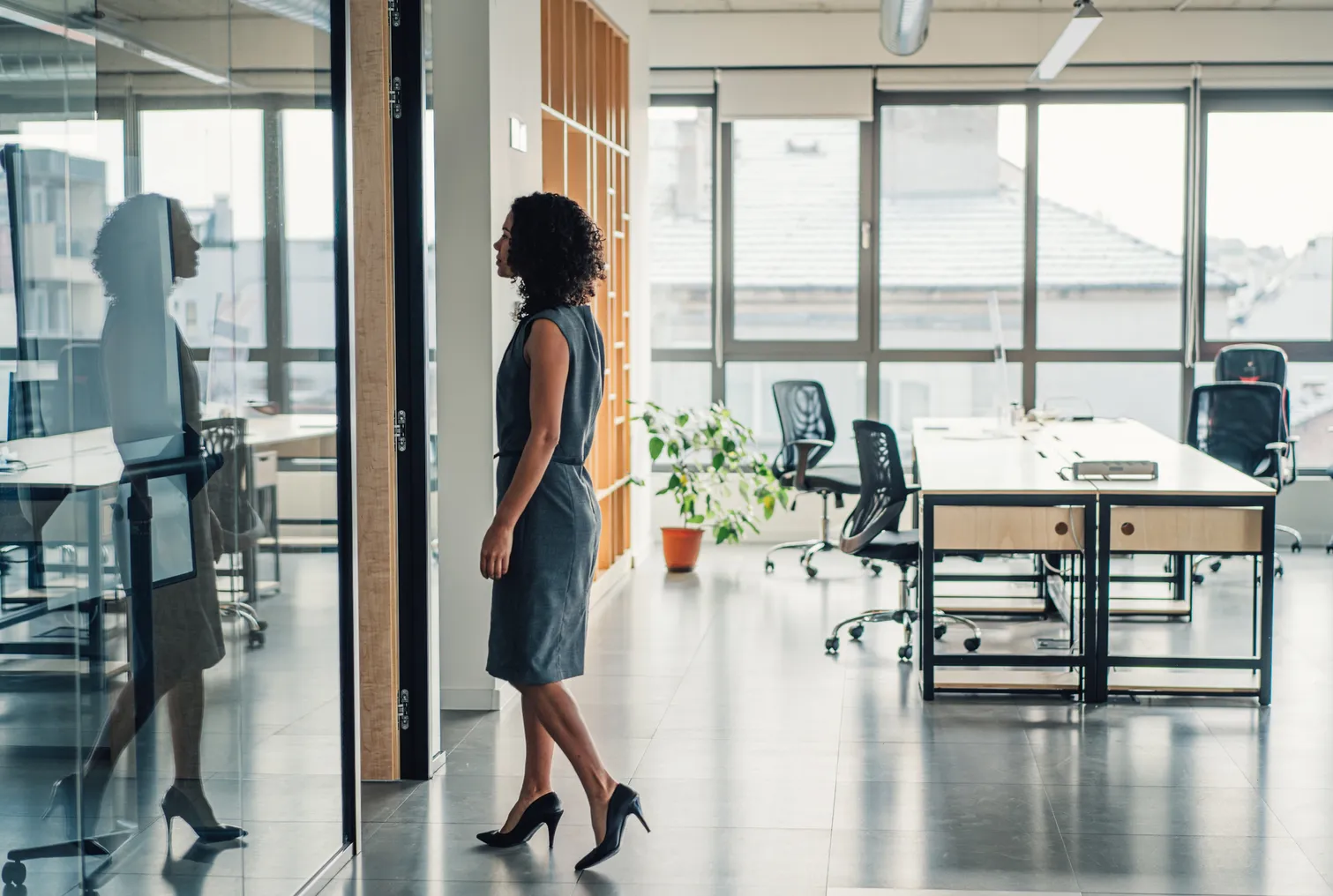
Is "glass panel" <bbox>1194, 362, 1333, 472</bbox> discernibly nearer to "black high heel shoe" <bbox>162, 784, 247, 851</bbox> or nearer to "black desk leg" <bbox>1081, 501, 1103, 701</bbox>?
"black desk leg" <bbox>1081, 501, 1103, 701</bbox>

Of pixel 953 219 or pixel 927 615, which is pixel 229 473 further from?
pixel 953 219

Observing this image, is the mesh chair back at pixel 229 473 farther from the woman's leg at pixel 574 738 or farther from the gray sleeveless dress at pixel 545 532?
the woman's leg at pixel 574 738

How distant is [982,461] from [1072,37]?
2.52 metres

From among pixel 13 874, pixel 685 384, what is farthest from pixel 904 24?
pixel 13 874

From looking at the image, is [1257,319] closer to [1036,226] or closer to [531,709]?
[1036,226]

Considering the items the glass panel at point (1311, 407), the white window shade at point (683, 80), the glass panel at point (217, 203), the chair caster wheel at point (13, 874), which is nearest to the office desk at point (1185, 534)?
the glass panel at point (217, 203)

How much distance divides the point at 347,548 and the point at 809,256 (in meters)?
6.34

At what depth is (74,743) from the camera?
2154mm

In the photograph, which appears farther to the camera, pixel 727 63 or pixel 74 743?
pixel 727 63

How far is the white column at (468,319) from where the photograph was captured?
4863 millimetres

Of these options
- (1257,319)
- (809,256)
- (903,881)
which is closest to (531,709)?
(903,881)

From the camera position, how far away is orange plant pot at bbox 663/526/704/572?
793cm

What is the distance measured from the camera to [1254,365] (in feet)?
28.2

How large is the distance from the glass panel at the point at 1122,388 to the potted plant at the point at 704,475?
2.14m
